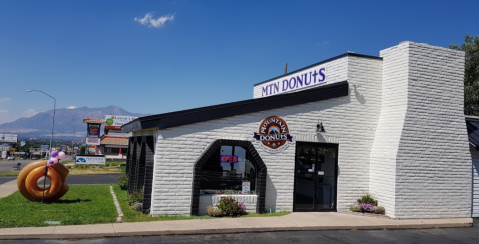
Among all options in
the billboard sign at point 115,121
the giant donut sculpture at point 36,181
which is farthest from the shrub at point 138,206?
the billboard sign at point 115,121

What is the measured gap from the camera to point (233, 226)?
9.83 meters

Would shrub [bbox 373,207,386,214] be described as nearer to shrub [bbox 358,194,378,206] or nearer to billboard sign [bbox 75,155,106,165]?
shrub [bbox 358,194,378,206]

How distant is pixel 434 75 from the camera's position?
506 inches

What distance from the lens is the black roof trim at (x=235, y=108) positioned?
10.8 meters

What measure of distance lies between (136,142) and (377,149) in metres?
9.04

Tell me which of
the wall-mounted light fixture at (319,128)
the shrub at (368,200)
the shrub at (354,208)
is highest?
the wall-mounted light fixture at (319,128)

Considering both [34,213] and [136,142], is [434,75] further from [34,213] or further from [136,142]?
[34,213]

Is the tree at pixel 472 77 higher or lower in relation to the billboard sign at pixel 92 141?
higher

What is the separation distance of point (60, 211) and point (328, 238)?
7.59 m

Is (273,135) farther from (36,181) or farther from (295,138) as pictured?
(36,181)

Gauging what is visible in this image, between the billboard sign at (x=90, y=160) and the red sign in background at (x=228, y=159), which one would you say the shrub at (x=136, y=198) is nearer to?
the red sign in background at (x=228, y=159)

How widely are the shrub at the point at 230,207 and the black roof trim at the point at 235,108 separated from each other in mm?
2469

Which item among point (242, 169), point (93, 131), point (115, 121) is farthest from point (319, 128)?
point (115, 121)

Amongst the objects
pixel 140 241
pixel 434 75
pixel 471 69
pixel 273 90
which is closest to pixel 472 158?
pixel 434 75
